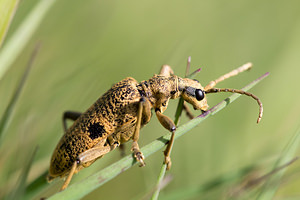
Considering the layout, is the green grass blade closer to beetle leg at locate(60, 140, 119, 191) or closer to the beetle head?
beetle leg at locate(60, 140, 119, 191)

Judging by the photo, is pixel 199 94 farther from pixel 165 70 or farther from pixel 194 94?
pixel 165 70

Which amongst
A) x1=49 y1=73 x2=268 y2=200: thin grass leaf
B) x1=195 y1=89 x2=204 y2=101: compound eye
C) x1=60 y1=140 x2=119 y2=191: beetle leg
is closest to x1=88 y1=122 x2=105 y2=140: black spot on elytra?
x1=60 y1=140 x2=119 y2=191: beetle leg

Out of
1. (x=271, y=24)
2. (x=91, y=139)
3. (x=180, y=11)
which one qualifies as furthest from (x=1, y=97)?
(x=271, y=24)

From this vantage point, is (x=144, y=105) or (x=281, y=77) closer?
(x=144, y=105)

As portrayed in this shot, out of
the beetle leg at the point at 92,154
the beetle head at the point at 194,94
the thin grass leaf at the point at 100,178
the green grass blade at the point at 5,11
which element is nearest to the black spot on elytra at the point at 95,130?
the beetle leg at the point at 92,154

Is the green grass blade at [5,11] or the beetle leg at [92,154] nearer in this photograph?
the green grass blade at [5,11]

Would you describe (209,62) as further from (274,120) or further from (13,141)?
(13,141)

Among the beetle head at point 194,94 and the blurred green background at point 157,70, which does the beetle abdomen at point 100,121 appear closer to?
the blurred green background at point 157,70

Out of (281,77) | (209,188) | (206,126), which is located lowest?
(206,126)
